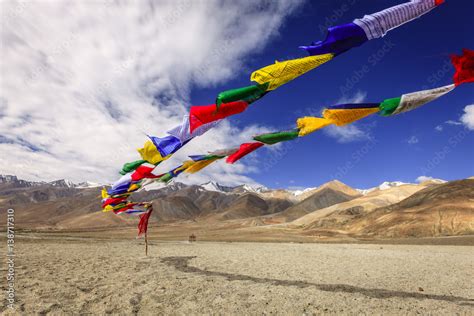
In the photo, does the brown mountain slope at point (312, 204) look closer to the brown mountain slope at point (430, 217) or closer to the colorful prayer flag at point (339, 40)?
the brown mountain slope at point (430, 217)

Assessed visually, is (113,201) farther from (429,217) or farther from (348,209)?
(348,209)

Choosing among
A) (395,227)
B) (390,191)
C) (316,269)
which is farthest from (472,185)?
(316,269)

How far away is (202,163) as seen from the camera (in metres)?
11.0

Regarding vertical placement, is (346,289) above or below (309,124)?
below

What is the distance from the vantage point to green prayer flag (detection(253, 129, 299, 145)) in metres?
8.48

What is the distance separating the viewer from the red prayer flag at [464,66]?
6.16 metres

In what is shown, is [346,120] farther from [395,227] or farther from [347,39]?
[395,227]

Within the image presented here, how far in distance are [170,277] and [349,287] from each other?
266 inches

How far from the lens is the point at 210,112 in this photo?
751 centimetres

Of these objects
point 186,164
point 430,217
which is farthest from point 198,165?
point 430,217

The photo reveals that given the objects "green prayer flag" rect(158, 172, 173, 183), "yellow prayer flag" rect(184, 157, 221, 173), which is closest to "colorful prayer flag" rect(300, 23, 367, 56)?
"yellow prayer flag" rect(184, 157, 221, 173)

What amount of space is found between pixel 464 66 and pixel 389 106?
156 centimetres

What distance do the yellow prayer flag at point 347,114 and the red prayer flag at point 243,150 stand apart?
2.75 metres

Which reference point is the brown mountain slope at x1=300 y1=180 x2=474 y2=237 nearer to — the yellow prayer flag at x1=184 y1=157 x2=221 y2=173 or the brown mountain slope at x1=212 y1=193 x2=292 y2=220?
the yellow prayer flag at x1=184 y1=157 x2=221 y2=173
